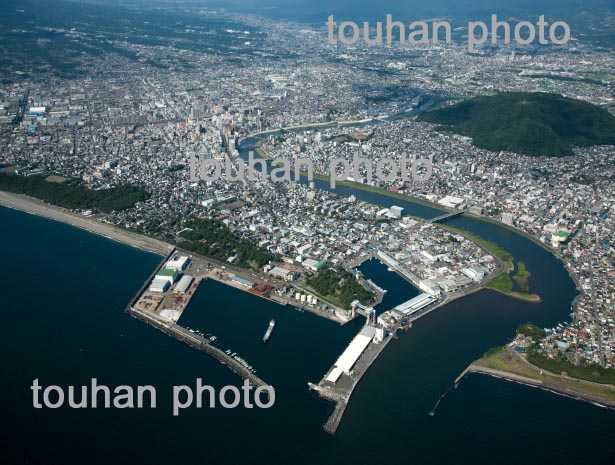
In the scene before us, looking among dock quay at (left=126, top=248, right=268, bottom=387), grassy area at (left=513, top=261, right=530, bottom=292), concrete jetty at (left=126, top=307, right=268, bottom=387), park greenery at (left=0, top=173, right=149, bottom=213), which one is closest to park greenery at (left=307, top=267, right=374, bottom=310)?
dock quay at (left=126, top=248, right=268, bottom=387)

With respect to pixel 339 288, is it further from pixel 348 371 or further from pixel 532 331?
pixel 532 331

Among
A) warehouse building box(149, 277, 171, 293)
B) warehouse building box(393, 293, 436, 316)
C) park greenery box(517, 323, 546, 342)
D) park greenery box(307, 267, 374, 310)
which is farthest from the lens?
warehouse building box(149, 277, 171, 293)

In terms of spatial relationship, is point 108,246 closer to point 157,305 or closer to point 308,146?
point 157,305

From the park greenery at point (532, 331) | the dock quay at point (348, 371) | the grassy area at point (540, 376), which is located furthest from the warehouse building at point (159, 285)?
the park greenery at point (532, 331)

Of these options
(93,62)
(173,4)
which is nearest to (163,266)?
(93,62)

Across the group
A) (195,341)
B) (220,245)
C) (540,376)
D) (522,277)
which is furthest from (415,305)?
(220,245)

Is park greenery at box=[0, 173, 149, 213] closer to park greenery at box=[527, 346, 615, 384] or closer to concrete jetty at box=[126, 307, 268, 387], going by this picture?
concrete jetty at box=[126, 307, 268, 387]

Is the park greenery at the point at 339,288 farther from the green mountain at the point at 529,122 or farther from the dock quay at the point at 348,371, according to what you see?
the green mountain at the point at 529,122

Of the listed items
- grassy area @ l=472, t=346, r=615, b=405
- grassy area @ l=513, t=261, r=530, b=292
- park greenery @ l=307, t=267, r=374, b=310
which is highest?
park greenery @ l=307, t=267, r=374, b=310
